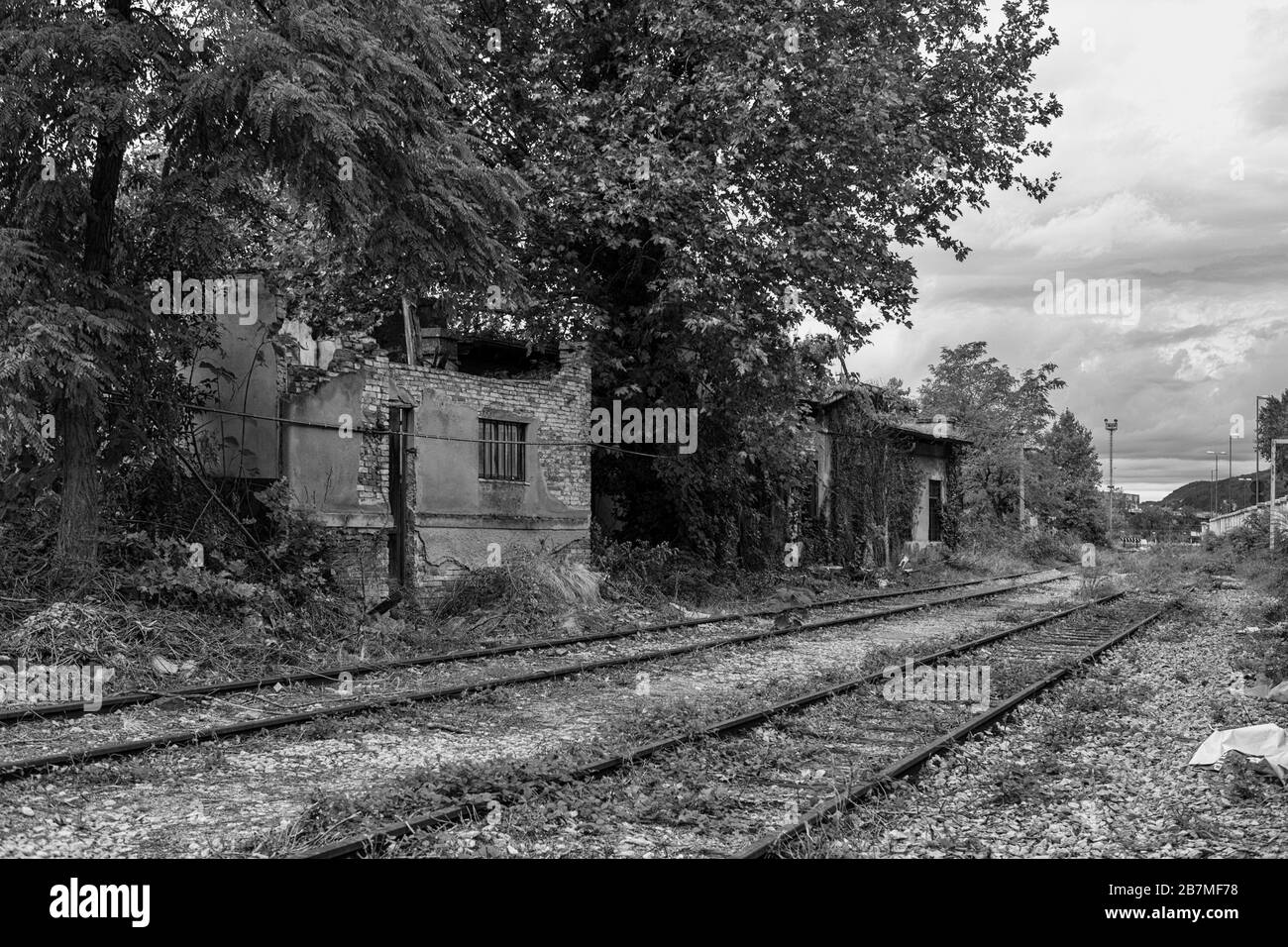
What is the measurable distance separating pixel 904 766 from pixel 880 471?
26.9 metres

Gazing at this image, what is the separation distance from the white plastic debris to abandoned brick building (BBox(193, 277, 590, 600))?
10.9 m

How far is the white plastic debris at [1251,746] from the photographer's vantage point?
24.5 ft

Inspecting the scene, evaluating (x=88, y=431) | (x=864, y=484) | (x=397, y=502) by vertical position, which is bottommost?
(x=397, y=502)

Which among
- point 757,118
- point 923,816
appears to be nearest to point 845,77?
point 757,118

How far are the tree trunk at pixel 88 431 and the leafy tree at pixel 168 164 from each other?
22 mm

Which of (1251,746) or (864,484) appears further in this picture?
(864,484)

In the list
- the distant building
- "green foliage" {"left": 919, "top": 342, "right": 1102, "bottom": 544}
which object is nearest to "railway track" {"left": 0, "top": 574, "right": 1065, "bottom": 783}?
"green foliage" {"left": 919, "top": 342, "right": 1102, "bottom": 544}

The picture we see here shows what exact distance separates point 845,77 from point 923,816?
1440 centimetres

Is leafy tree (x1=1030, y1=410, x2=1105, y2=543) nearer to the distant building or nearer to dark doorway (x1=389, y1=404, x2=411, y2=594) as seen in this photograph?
the distant building

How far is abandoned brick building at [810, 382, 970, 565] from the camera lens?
31734 mm

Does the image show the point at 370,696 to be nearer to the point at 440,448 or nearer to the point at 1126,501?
the point at 440,448

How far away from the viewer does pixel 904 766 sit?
7582 millimetres

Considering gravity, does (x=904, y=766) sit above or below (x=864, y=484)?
below

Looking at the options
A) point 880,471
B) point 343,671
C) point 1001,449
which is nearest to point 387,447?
point 343,671
